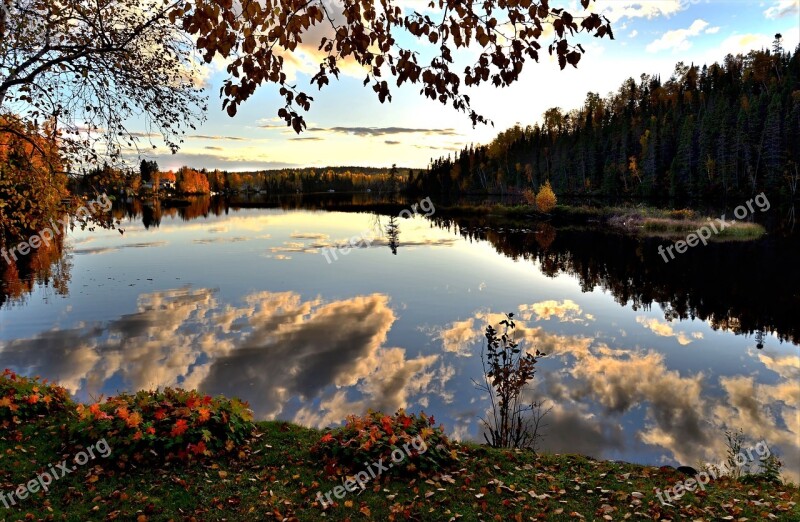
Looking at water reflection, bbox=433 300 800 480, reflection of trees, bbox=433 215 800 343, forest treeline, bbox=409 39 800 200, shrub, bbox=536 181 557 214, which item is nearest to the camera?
water reflection, bbox=433 300 800 480

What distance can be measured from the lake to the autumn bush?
4510 millimetres

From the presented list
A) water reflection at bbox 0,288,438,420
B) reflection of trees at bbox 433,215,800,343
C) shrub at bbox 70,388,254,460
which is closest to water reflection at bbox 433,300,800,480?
water reflection at bbox 0,288,438,420

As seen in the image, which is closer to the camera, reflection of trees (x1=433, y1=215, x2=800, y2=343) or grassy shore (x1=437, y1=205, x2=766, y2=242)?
reflection of trees (x1=433, y1=215, x2=800, y2=343)

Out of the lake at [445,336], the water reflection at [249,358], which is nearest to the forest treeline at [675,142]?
the lake at [445,336]

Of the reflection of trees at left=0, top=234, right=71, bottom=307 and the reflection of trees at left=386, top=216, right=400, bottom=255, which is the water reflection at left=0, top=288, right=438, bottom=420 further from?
the reflection of trees at left=386, top=216, right=400, bottom=255

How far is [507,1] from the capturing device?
13.9 feet

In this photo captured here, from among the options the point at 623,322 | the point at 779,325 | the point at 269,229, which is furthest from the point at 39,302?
the point at 269,229

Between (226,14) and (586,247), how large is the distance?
5357cm

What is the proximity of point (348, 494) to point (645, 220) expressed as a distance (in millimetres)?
69889

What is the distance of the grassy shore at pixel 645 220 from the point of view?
5709cm

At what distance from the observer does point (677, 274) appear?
38250 millimetres

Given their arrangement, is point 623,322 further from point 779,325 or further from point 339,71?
point 339,71

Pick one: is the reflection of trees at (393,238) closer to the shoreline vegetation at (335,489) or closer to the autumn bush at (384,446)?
the autumn bush at (384,446)

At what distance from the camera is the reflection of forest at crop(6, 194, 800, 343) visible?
27.5m
